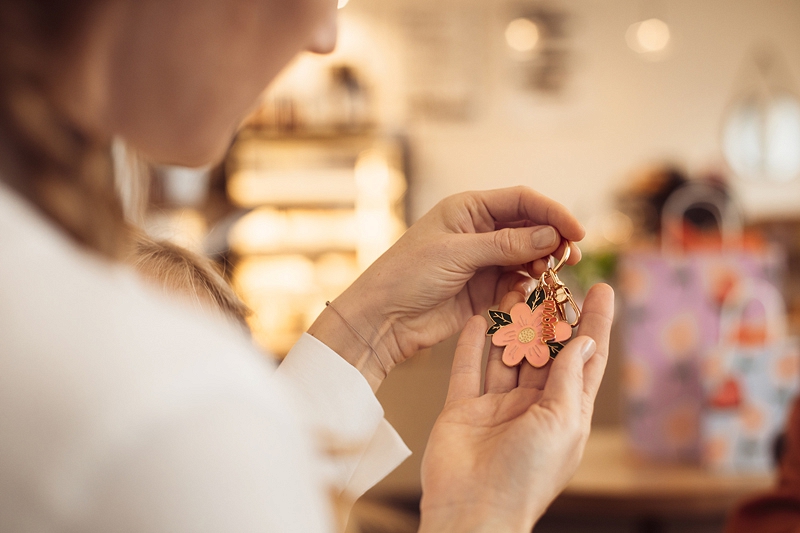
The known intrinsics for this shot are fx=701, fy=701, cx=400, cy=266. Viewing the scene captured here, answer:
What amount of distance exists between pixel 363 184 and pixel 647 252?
3971mm

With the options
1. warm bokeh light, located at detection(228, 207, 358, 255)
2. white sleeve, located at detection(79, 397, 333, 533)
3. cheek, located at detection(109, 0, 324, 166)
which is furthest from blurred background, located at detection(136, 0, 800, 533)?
white sleeve, located at detection(79, 397, 333, 533)

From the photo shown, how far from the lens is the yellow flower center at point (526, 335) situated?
105 cm

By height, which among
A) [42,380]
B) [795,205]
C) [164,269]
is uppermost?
[42,380]

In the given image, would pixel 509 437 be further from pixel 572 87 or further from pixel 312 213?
pixel 572 87

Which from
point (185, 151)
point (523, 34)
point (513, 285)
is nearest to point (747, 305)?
point (513, 285)

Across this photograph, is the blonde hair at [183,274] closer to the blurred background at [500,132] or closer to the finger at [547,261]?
the finger at [547,261]

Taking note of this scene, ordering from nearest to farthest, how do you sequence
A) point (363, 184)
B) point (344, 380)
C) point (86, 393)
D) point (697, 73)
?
point (86, 393) → point (344, 380) → point (363, 184) → point (697, 73)

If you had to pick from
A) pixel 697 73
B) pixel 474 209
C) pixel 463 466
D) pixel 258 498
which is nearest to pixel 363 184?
pixel 697 73

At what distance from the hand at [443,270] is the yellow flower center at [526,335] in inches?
Result: 4.0

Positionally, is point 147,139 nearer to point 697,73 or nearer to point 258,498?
point 258,498

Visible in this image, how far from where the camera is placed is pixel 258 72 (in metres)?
0.60

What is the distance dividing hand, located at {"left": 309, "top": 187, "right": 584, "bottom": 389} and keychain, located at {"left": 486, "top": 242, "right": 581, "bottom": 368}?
3 cm

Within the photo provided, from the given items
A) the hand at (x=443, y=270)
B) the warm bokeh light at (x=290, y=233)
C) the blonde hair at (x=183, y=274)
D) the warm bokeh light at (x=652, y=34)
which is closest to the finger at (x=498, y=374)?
the hand at (x=443, y=270)

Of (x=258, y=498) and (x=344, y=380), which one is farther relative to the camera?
(x=344, y=380)
